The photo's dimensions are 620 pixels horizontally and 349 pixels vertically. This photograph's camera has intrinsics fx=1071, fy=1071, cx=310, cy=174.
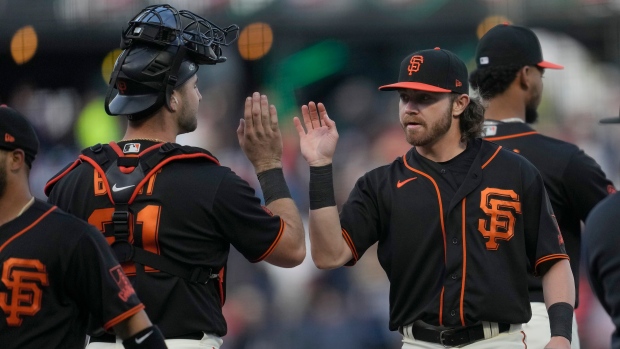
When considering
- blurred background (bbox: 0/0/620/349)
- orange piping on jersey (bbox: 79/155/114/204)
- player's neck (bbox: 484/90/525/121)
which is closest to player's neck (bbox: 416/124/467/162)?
player's neck (bbox: 484/90/525/121)

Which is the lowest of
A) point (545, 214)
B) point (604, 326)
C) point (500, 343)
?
point (604, 326)

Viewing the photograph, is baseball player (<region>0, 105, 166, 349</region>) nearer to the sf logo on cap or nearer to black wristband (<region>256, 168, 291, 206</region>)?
black wristband (<region>256, 168, 291, 206</region>)

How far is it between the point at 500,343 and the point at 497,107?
1772 mm

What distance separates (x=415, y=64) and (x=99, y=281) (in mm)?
1929

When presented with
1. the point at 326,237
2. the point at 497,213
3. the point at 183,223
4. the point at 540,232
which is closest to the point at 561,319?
the point at 540,232

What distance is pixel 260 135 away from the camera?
14.9 feet

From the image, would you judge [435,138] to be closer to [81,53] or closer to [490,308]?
[490,308]

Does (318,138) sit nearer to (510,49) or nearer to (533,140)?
(533,140)

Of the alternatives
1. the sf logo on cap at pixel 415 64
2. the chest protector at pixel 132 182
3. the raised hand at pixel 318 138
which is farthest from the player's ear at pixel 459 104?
the chest protector at pixel 132 182

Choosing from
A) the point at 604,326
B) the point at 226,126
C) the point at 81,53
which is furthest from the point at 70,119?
the point at 604,326

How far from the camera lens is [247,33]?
33.8ft

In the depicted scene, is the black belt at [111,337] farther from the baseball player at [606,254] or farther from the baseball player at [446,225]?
the baseball player at [606,254]

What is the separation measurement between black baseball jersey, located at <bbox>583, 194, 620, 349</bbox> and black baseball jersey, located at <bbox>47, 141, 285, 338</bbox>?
4.24 feet

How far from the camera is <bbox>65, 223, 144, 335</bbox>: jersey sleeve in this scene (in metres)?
3.61
